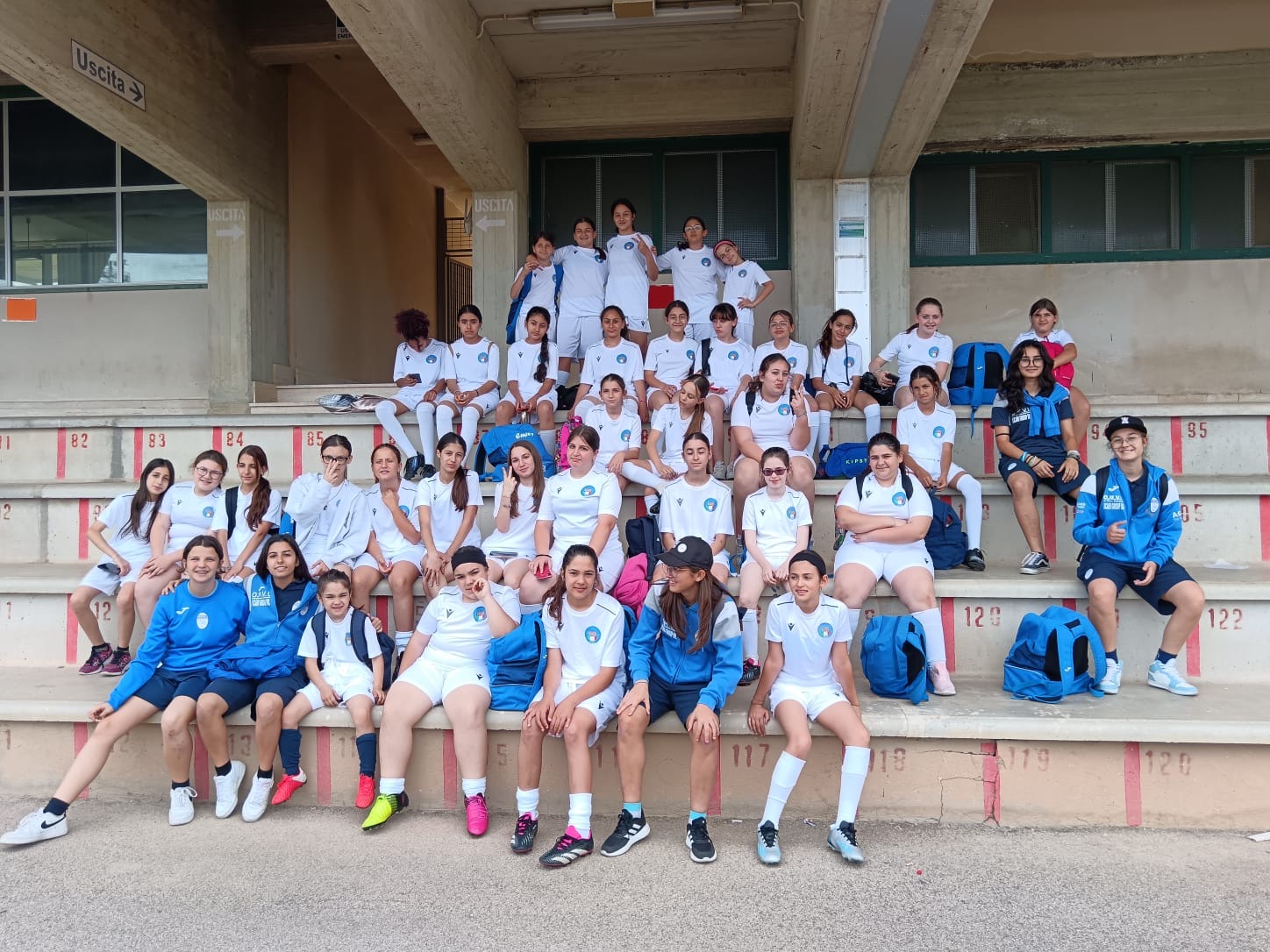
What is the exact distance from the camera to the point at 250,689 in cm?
362

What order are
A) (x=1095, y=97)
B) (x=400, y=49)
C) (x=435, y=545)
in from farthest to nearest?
1. (x=1095, y=97)
2. (x=400, y=49)
3. (x=435, y=545)

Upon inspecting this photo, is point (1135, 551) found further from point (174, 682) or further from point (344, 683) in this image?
point (174, 682)

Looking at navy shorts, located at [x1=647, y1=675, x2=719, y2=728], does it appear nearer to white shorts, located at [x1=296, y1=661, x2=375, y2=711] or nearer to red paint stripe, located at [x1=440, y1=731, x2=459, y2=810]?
red paint stripe, located at [x1=440, y1=731, x2=459, y2=810]

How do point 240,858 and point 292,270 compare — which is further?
point 292,270

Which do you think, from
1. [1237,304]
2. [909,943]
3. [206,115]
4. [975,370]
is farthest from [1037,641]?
[206,115]

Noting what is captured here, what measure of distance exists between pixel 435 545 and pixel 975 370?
3.67 m

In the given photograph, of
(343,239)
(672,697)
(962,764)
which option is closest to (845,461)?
(962,764)

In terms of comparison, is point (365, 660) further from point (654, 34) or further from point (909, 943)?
point (654, 34)

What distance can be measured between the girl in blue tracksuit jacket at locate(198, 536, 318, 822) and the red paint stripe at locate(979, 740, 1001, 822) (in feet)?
9.09

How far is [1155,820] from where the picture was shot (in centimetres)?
327

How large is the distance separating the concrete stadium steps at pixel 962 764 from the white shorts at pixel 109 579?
3.50ft

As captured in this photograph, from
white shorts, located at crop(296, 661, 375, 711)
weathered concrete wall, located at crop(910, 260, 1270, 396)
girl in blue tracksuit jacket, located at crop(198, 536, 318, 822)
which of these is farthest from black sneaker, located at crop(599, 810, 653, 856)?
weathered concrete wall, located at crop(910, 260, 1270, 396)

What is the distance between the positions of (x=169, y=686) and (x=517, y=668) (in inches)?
57.2

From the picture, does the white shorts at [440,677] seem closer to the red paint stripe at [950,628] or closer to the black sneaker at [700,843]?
the black sneaker at [700,843]
